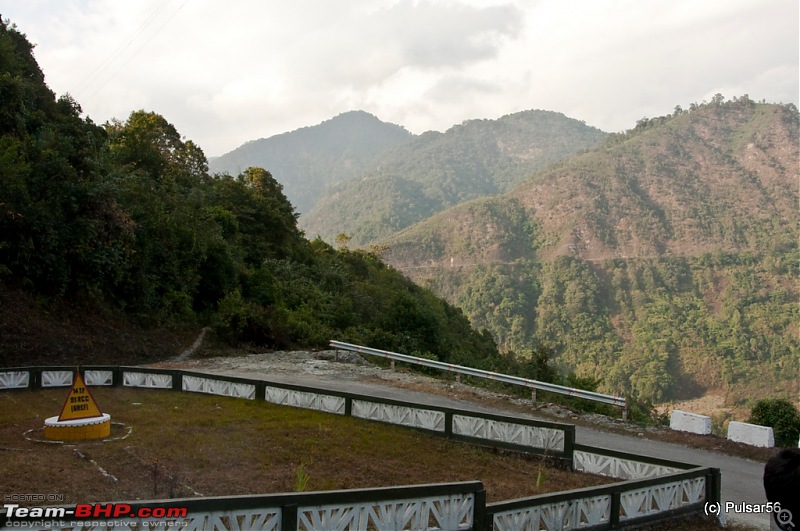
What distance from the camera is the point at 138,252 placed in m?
32.7

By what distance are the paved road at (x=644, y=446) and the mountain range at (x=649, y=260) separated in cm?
7709

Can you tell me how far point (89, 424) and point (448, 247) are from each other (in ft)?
519

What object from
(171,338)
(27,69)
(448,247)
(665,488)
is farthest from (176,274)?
(448,247)

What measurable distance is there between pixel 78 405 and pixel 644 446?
12.6 meters

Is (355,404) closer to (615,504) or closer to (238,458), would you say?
(238,458)

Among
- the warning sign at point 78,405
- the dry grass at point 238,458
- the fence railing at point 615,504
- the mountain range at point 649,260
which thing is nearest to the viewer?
the fence railing at point 615,504

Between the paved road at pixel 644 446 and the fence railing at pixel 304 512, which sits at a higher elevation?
the fence railing at pixel 304 512

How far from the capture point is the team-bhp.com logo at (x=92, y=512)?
5676mm

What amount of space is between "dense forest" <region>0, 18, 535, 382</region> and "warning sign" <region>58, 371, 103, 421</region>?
1278cm

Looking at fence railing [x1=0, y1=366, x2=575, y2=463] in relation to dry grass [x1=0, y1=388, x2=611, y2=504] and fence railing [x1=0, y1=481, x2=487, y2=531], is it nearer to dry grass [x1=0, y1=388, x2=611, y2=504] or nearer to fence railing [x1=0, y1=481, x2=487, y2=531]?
dry grass [x1=0, y1=388, x2=611, y2=504]

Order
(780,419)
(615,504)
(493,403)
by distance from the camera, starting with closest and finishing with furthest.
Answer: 1. (615,504)
2. (780,419)
3. (493,403)

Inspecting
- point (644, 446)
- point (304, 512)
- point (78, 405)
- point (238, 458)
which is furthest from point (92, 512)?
point (644, 446)

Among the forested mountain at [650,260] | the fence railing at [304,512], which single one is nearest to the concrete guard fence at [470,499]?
the fence railing at [304,512]

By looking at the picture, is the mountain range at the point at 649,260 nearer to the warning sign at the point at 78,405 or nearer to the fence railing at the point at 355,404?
the fence railing at the point at 355,404
